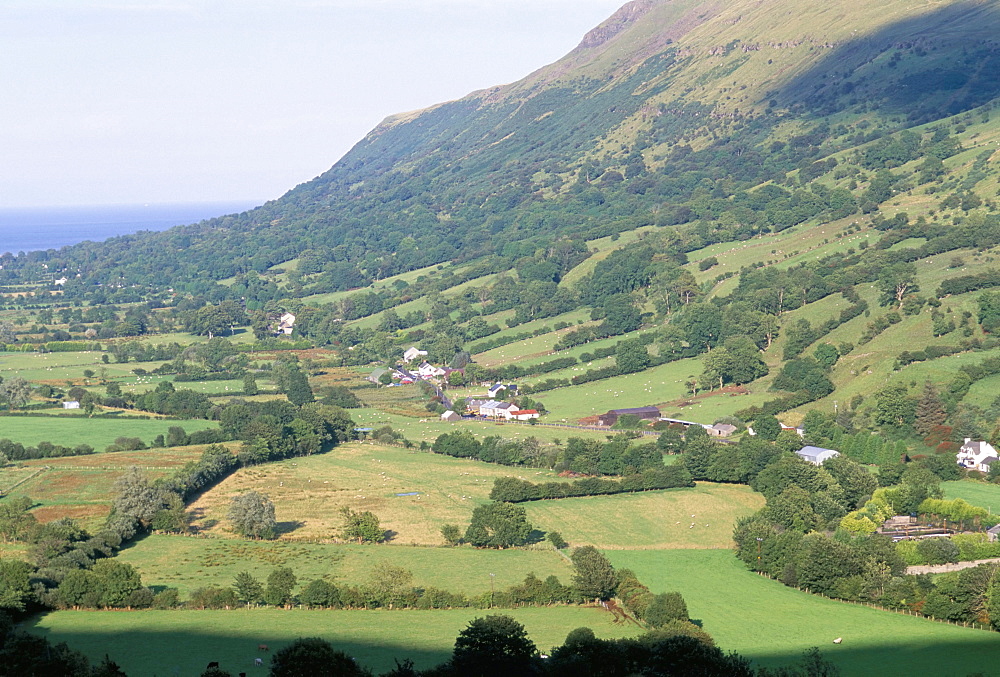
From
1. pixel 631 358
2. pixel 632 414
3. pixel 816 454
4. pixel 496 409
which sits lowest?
pixel 816 454

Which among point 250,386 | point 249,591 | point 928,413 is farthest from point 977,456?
point 250,386

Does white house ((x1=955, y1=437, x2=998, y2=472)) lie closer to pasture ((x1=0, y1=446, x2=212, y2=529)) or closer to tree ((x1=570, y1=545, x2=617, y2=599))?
tree ((x1=570, y1=545, x2=617, y2=599))

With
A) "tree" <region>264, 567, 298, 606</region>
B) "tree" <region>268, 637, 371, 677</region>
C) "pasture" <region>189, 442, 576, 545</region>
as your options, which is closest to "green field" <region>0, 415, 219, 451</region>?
"pasture" <region>189, 442, 576, 545</region>

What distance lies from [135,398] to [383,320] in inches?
2307

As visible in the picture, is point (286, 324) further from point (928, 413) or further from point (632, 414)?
point (928, 413)

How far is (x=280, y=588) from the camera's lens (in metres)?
55.0

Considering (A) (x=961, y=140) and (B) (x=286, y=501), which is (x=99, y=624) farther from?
(A) (x=961, y=140)

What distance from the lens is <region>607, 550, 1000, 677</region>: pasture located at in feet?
156

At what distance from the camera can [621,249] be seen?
575 feet

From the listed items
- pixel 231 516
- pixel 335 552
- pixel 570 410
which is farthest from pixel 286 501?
pixel 570 410

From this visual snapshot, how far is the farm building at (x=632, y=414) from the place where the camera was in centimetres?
10388

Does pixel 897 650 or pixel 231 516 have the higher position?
pixel 231 516

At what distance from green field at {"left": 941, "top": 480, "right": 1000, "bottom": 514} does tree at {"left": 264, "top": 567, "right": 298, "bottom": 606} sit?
43.1 meters

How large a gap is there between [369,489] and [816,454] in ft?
110
